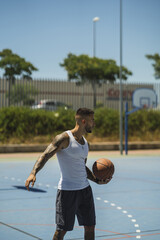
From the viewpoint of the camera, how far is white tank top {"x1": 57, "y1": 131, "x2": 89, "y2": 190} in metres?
4.78

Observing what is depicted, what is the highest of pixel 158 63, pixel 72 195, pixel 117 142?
pixel 158 63

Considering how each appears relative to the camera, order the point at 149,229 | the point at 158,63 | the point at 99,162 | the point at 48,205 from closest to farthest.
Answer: the point at 99,162 → the point at 149,229 → the point at 48,205 → the point at 158,63

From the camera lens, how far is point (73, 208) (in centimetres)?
475

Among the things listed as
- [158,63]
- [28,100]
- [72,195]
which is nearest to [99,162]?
[72,195]

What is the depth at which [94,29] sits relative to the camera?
53531 millimetres

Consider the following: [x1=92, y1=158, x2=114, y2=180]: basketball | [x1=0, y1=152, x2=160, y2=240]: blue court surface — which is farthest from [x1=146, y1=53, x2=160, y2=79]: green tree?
[x1=92, y1=158, x2=114, y2=180]: basketball

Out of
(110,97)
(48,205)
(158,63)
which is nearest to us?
(48,205)

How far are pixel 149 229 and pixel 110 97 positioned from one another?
2018 centimetres

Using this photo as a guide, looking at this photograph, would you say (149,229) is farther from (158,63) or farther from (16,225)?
(158,63)

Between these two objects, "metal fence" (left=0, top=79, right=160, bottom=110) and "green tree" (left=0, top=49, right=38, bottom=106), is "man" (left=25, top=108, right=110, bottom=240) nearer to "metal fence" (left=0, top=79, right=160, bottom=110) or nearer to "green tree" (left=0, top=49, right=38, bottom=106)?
"metal fence" (left=0, top=79, right=160, bottom=110)

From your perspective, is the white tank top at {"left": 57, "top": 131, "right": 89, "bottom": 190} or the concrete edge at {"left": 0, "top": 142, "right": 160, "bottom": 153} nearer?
the white tank top at {"left": 57, "top": 131, "right": 89, "bottom": 190}

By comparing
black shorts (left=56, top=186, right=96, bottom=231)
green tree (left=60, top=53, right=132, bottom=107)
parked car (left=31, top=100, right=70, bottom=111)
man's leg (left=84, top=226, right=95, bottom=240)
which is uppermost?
green tree (left=60, top=53, right=132, bottom=107)

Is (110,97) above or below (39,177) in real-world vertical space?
above

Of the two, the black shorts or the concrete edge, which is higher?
the black shorts
